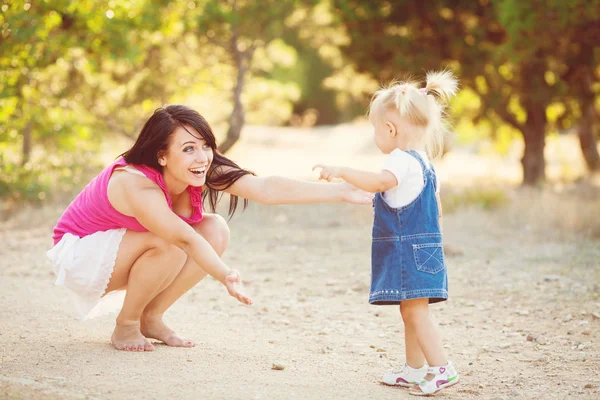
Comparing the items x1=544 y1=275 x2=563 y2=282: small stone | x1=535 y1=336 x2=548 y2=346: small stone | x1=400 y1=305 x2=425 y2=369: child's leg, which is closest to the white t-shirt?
x1=400 y1=305 x2=425 y2=369: child's leg

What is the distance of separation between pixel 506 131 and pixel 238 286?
12.6 meters

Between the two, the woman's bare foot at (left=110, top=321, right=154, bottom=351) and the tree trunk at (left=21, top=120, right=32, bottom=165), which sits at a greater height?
the tree trunk at (left=21, top=120, right=32, bottom=165)

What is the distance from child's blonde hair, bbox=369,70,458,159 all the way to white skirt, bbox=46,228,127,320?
151 cm

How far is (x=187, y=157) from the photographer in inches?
145

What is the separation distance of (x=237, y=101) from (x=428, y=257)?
755 cm

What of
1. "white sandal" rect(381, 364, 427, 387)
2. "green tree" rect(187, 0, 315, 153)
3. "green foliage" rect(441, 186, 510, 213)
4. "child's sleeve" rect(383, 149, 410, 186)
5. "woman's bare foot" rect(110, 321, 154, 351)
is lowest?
"white sandal" rect(381, 364, 427, 387)

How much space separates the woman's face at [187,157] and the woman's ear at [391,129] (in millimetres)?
908

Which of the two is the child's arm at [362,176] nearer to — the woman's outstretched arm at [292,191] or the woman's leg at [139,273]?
the woman's outstretched arm at [292,191]

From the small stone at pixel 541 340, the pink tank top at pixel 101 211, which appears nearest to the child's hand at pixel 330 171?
the pink tank top at pixel 101 211

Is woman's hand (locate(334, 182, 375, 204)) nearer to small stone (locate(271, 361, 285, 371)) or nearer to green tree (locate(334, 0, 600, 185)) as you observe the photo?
small stone (locate(271, 361, 285, 371))

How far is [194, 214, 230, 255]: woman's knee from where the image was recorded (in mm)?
4023

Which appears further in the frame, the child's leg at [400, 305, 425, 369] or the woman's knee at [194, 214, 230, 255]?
the woman's knee at [194, 214, 230, 255]

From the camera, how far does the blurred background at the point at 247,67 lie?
346 inches

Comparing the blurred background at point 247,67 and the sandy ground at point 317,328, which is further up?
the blurred background at point 247,67
